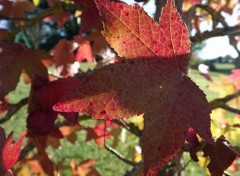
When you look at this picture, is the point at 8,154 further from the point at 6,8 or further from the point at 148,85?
the point at 6,8

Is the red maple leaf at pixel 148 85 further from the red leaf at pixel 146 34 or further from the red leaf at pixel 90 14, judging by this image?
the red leaf at pixel 90 14

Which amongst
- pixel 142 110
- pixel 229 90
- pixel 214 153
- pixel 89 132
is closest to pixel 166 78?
pixel 142 110

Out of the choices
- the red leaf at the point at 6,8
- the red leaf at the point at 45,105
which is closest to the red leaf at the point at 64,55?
the red leaf at the point at 6,8

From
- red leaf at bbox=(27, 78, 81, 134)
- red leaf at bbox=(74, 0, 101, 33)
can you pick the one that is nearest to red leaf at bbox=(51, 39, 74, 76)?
red leaf at bbox=(27, 78, 81, 134)

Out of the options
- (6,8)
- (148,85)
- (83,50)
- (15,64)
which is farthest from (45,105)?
(83,50)

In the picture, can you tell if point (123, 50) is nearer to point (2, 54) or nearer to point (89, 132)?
point (2, 54)

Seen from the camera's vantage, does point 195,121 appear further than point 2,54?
No
